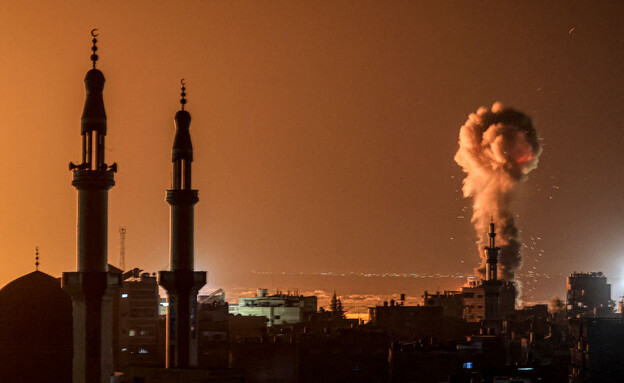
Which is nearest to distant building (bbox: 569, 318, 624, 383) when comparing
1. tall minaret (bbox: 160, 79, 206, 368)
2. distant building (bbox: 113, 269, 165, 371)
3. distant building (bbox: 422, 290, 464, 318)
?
tall minaret (bbox: 160, 79, 206, 368)

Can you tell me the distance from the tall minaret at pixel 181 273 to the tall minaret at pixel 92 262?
12318mm

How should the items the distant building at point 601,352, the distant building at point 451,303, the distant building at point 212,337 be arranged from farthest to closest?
the distant building at point 451,303 < the distant building at point 212,337 < the distant building at point 601,352

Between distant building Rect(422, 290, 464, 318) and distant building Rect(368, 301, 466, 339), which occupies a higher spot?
distant building Rect(422, 290, 464, 318)

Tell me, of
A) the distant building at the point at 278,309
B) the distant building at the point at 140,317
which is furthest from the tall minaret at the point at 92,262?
the distant building at the point at 278,309

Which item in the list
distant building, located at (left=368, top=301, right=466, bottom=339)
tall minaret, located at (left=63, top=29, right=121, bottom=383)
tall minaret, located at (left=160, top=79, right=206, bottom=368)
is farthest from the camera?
distant building, located at (left=368, top=301, right=466, bottom=339)

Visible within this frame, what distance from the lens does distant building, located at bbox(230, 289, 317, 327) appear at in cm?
18512

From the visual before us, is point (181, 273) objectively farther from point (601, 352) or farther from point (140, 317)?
point (140, 317)

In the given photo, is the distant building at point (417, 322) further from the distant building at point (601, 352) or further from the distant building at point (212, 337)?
the distant building at point (601, 352)

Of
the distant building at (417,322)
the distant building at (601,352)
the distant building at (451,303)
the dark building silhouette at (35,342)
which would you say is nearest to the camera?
the dark building silhouette at (35,342)

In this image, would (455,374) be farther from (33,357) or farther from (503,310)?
(503,310)

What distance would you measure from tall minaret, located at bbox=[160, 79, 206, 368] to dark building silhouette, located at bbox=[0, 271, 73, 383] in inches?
297

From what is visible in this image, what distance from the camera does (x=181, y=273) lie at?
228 ft

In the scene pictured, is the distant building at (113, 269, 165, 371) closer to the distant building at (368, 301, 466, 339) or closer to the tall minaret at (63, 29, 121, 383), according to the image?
the distant building at (368, 301, 466, 339)

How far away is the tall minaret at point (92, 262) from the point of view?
183ft
